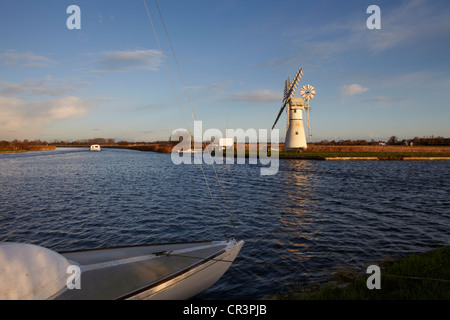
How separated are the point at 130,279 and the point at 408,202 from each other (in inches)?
865

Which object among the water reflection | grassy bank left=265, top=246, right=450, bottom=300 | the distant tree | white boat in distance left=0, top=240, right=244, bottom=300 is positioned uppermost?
the distant tree

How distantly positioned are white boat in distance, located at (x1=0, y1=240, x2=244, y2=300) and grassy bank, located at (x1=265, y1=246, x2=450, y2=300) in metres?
2.04

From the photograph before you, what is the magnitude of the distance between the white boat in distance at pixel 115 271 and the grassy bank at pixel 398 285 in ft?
6.71

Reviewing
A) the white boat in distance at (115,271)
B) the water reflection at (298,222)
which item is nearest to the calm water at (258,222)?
the water reflection at (298,222)

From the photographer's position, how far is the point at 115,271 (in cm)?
671

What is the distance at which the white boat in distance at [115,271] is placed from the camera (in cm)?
521

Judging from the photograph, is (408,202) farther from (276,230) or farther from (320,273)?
(320,273)

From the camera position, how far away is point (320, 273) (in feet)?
30.2

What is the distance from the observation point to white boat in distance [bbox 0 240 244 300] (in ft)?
17.1

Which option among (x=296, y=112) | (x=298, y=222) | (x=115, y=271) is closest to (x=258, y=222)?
(x=298, y=222)

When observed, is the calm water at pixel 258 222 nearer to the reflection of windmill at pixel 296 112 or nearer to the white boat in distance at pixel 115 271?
the white boat in distance at pixel 115 271

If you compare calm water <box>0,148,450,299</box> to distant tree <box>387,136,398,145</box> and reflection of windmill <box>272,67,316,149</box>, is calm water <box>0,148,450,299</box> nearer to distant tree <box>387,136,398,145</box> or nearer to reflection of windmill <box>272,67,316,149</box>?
→ reflection of windmill <box>272,67,316,149</box>

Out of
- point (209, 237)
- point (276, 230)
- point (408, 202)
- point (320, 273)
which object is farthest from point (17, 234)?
point (408, 202)

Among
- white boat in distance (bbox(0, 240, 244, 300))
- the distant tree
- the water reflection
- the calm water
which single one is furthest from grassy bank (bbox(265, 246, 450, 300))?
the distant tree
